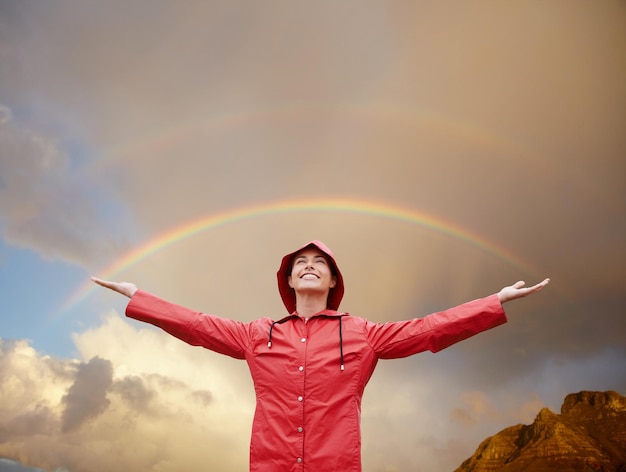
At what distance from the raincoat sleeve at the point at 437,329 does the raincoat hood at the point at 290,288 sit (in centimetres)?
120

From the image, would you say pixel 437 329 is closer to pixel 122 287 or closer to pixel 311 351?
pixel 311 351

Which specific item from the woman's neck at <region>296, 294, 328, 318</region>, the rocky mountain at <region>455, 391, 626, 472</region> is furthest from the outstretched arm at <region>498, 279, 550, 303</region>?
the rocky mountain at <region>455, 391, 626, 472</region>

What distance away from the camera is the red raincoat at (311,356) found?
500cm

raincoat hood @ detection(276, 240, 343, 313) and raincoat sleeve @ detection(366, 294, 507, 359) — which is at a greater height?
raincoat hood @ detection(276, 240, 343, 313)

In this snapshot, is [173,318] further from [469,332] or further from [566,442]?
[566,442]

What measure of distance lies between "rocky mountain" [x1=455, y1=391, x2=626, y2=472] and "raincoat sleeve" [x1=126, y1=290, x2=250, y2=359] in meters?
49.4

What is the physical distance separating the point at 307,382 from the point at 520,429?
2431 inches

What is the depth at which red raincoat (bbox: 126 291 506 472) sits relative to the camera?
16.4 ft

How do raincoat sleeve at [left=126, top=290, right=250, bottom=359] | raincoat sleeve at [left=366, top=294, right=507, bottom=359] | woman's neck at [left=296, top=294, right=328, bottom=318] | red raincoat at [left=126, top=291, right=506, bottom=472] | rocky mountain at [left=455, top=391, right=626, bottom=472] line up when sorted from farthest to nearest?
1. rocky mountain at [left=455, top=391, right=626, bottom=472]
2. woman's neck at [left=296, top=294, right=328, bottom=318]
3. raincoat sleeve at [left=126, top=290, right=250, bottom=359]
4. raincoat sleeve at [left=366, top=294, right=507, bottom=359]
5. red raincoat at [left=126, top=291, right=506, bottom=472]

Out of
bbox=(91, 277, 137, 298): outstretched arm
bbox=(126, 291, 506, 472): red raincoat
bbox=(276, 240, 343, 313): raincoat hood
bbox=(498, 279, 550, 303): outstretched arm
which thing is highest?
bbox=(276, 240, 343, 313): raincoat hood

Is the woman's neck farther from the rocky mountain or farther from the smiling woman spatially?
the rocky mountain

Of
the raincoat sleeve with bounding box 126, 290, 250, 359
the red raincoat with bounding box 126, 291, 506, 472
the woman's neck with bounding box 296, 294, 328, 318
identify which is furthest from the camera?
the woman's neck with bounding box 296, 294, 328, 318

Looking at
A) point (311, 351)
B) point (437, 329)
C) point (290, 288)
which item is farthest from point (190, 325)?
point (437, 329)

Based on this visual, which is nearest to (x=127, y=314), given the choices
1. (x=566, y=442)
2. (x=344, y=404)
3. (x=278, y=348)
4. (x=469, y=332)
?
(x=278, y=348)
